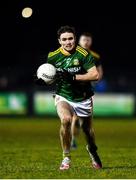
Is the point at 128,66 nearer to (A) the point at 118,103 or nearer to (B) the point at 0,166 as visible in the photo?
(A) the point at 118,103

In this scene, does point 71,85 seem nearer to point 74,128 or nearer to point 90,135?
point 90,135

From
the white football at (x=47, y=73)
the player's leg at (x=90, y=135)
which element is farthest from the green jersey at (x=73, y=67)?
the player's leg at (x=90, y=135)

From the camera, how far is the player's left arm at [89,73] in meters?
10.9

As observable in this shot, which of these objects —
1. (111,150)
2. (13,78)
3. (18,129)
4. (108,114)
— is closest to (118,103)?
(108,114)

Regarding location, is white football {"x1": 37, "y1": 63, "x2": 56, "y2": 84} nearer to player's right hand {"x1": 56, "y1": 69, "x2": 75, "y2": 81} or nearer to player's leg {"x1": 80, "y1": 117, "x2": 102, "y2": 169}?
player's right hand {"x1": 56, "y1": 69, "x2": 75, "y2": 81}

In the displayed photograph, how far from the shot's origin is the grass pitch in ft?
34.1

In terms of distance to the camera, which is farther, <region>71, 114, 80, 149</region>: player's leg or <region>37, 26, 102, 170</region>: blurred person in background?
<region>71, 114, 80, 149</region>: player's leg

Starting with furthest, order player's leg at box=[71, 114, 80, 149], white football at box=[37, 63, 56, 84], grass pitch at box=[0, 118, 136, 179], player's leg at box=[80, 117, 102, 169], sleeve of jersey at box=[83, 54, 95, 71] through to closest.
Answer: player's leg at box=[71, 114, 80, 149] < player's leg at box=[80, 117, 102, 169] < sleeve of jersey at box=[83, 54, 95, 71] < white football at box=[37, 63, 56, 84] < grass pitch at box=[0, 118, 136, 179]

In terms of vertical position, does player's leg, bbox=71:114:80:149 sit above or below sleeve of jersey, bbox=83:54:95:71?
below

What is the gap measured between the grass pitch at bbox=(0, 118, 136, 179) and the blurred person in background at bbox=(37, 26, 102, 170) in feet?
1.64

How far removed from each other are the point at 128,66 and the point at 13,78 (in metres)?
9.74

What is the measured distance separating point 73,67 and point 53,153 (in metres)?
3.83

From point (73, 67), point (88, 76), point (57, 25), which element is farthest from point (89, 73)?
point (57, 25)

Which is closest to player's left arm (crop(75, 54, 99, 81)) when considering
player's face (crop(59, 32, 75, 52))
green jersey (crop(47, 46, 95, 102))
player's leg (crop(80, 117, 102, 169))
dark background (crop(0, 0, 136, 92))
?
green jersey (crop(47, 46, 95, 102))
